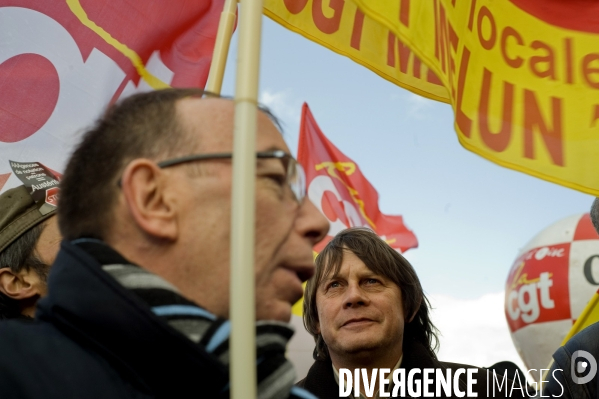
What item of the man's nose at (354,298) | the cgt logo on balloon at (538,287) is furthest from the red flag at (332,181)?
the cgt logo on balloon at (538,287)

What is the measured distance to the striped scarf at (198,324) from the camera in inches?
52.3

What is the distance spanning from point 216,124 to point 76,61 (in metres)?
2.72

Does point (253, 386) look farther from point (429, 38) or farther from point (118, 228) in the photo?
point (429, 38)

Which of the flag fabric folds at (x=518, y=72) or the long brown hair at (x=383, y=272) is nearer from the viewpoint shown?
the flag fabric folds at (x=518, y=72)

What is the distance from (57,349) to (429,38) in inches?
81.3

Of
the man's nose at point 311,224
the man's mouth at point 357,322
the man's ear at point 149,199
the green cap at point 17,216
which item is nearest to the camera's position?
the man's ear at point 149,199

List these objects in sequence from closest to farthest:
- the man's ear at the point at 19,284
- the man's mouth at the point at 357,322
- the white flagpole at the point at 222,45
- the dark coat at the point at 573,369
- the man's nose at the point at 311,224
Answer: the man's nose at the point at 311,224 → the white flagpole at the point at 222,45 → the dark coat at the point at 573,369 → the man's ear at the point at 19,284 → the man's mouth at the point at 357,322

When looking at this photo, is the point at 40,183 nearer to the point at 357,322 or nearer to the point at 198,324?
the point at 357,322

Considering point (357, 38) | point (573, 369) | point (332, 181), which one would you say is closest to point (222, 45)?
point (357, 38)

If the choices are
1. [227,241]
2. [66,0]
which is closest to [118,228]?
[227,241]

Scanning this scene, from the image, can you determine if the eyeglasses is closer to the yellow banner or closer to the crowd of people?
the crowd of people

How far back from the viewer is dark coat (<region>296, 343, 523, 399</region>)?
306cm

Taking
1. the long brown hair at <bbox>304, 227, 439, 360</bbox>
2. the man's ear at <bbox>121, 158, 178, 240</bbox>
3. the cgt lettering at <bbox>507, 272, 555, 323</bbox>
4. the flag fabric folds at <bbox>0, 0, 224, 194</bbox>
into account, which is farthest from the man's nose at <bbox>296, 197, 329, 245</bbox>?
the cgt lettering at <bbox>507, 272, 555, 323</bbox>

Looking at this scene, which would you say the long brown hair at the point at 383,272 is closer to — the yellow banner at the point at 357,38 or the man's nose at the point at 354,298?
the man's nose at the point at 354,298
